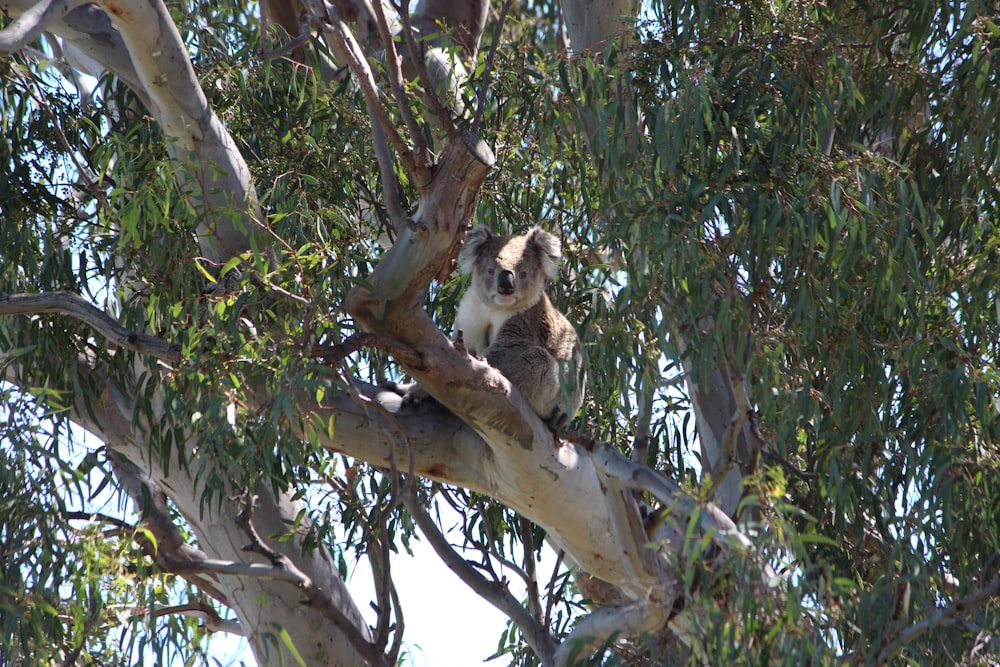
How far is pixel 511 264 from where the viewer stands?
4676mm

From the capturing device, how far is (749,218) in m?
3.44

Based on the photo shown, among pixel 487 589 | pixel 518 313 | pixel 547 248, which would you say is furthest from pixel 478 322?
pixel 487 589

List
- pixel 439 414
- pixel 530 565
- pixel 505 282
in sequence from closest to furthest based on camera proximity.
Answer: pixel 439 414 → pixel 505 282 → pixel 530 565

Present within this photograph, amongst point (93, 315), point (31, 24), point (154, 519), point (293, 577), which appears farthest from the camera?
point (293, 577)

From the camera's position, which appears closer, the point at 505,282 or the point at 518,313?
the point at 505,282

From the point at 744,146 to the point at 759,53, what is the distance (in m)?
0.30

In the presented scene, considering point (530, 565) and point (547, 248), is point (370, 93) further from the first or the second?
point (530, 565)

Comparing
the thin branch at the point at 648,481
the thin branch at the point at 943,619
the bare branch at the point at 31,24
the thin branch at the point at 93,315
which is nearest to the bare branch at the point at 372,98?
the bare branch at the point at 31,24

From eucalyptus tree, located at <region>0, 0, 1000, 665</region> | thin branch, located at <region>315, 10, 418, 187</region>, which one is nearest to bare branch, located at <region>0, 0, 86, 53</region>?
eucalyptus tree, located at <region>0, 0, 1000, 665</region>

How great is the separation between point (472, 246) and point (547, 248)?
336 mm

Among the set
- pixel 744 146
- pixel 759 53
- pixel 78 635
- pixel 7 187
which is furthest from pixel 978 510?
pixel 7 187

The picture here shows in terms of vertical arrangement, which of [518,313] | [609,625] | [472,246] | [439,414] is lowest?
[609,625]

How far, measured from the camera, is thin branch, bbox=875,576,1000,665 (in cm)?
307

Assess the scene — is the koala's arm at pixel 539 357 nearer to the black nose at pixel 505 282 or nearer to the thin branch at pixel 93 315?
the black nose at pixel 505 282
